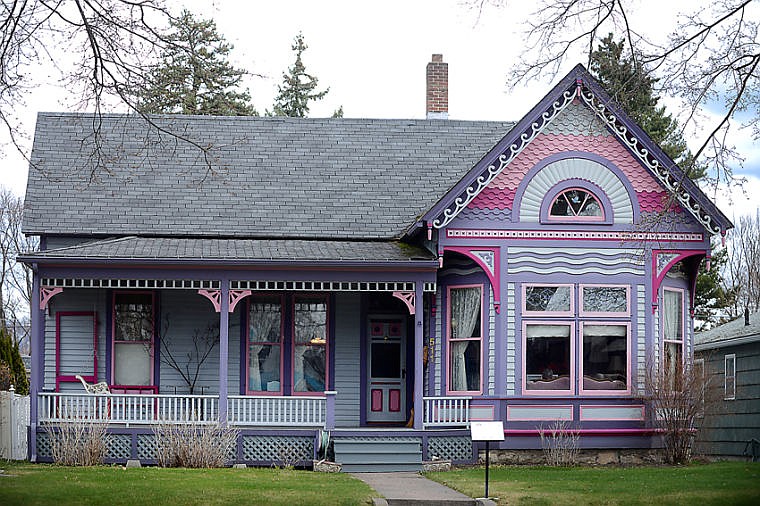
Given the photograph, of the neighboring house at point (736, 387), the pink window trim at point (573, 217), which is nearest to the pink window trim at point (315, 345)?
the pink window trim at point (573, 217)

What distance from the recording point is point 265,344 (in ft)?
72.5

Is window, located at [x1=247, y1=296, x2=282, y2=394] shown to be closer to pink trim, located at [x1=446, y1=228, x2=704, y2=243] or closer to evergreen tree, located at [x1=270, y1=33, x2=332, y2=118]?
pink trim, located at [x1=446, y1=228, x2=704, y2=243]

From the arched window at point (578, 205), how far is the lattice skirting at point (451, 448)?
177 inches

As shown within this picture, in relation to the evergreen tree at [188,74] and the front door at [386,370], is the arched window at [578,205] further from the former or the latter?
the evergreen tree at [188,74]

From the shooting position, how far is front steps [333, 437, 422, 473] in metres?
19.2

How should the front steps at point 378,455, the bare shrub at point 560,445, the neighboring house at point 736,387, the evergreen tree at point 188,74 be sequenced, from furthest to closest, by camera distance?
the neighboring house at point 736,387 → the bare shrub at point 560,445 → the front steps at point 378,455 → the evergreen tree at point 188,74

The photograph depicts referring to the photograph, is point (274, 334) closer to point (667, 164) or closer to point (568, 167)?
point (568, 167)

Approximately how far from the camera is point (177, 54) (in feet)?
46.5

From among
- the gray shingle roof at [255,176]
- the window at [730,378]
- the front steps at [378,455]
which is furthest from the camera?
the window at [730,378]

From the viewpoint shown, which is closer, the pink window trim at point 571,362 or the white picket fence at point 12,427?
the pink window trim at point 571,362

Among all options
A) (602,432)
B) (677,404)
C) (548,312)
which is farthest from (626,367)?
(548,312)

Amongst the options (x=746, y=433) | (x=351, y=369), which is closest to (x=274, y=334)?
(x=351, y=369)

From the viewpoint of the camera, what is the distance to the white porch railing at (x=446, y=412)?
2012 cm

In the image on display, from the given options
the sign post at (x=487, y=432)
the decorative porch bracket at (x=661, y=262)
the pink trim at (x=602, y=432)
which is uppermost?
the decorative porch bracket at (x=661, y=262)
